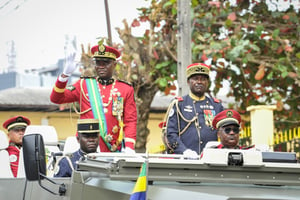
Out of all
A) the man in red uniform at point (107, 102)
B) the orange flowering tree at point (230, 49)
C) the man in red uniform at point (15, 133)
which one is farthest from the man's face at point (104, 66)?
the orange flowering tree at point (230, 49)

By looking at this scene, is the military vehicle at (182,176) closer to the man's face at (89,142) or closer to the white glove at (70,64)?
the man's face at (89,142)

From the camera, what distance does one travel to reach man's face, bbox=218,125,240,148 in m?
5.74

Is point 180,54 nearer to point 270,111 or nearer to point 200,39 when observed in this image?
point 200,39

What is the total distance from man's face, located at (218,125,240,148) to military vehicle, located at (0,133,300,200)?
47.9 inches

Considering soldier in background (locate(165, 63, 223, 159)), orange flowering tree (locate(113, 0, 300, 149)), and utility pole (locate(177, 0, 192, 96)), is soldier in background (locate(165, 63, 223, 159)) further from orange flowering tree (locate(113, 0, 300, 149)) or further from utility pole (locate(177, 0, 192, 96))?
orange flowering tree (locate(113, 0, 300, 149))

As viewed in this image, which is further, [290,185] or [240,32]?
[240,32]

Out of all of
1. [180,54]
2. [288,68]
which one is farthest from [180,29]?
[288,68]

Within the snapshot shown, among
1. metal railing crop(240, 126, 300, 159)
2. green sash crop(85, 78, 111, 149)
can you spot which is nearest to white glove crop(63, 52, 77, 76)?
green sash crop(85, 78, 111, 149)

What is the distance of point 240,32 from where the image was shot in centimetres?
1125

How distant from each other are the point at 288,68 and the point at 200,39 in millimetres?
1550

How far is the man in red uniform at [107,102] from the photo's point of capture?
650cm

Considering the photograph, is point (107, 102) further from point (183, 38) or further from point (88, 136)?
point (183, 38)

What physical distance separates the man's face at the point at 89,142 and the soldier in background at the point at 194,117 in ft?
3.03

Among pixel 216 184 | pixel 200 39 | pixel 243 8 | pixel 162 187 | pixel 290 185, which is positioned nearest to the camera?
pixel 162 187
